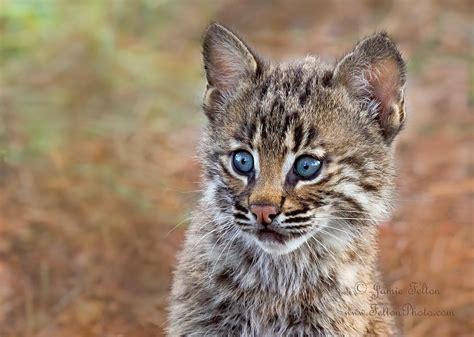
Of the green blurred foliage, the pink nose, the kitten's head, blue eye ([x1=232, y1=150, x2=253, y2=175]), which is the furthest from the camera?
the green blurred foliage

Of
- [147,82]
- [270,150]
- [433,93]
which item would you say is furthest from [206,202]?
[433,93]

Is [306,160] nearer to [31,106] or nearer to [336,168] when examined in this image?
[336,168]

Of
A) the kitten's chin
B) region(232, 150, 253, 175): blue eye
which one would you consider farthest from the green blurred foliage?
the kitten's chin

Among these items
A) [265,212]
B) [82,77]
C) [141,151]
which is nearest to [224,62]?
[265,212]

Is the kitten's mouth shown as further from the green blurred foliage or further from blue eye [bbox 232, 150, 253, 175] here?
the green blurred foliage

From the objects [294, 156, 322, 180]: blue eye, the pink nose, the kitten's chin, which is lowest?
the kitten's chin

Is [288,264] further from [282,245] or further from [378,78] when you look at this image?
[378,78]

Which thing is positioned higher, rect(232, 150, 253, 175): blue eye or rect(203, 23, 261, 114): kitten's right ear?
rect(203, 23, 261, 114): kitten's right ear

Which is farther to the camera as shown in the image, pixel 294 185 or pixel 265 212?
pixel 294 185
